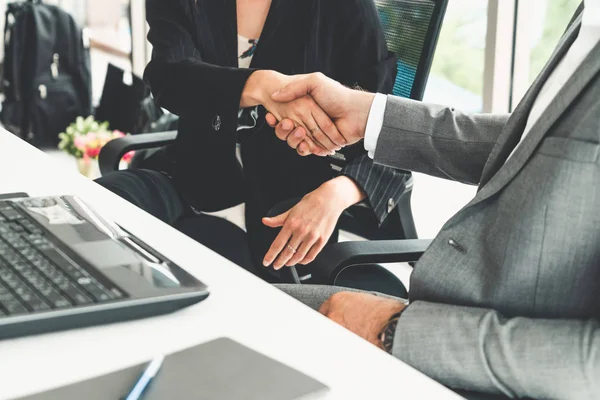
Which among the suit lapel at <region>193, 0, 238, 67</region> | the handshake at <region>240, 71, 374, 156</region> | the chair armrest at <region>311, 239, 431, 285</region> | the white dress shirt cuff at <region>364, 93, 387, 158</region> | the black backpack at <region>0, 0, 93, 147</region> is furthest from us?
the black backpack at <region>0, 0, 93, 147</region>

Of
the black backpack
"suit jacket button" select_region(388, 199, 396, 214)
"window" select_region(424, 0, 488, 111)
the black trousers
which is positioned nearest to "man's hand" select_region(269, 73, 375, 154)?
"suit jacket button" select_region(388, 199, 396, 214)

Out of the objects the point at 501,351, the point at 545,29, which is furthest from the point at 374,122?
the point at 545,29

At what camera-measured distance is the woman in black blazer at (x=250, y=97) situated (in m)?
1.70

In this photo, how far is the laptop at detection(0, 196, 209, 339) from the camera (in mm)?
722

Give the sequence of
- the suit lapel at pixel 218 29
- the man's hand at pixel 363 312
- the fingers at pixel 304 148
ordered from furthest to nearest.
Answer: the suit lapel at pixel 218 29 < the fingers at pixel 304 148 < the man's hand at pixel 363 312

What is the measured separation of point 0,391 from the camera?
63cm

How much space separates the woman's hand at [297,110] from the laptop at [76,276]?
71 cm

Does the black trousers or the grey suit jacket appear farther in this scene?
the black trousers

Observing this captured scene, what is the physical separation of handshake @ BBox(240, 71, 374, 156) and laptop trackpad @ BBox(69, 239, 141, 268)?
2.50 feet

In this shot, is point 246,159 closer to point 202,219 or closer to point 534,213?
point 202,219

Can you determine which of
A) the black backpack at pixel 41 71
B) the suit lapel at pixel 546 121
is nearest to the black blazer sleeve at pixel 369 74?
the suit lapel at pixel 546 121

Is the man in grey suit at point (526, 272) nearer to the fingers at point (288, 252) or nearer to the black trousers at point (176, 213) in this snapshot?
the fingers at point (288, 252)

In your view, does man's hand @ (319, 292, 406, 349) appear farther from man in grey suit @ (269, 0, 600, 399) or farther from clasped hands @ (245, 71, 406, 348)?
clasped hands @ (245, 71, 406, 348)

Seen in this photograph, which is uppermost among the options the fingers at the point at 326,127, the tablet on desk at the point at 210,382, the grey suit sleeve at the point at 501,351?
the fingers at the point at 326,127
